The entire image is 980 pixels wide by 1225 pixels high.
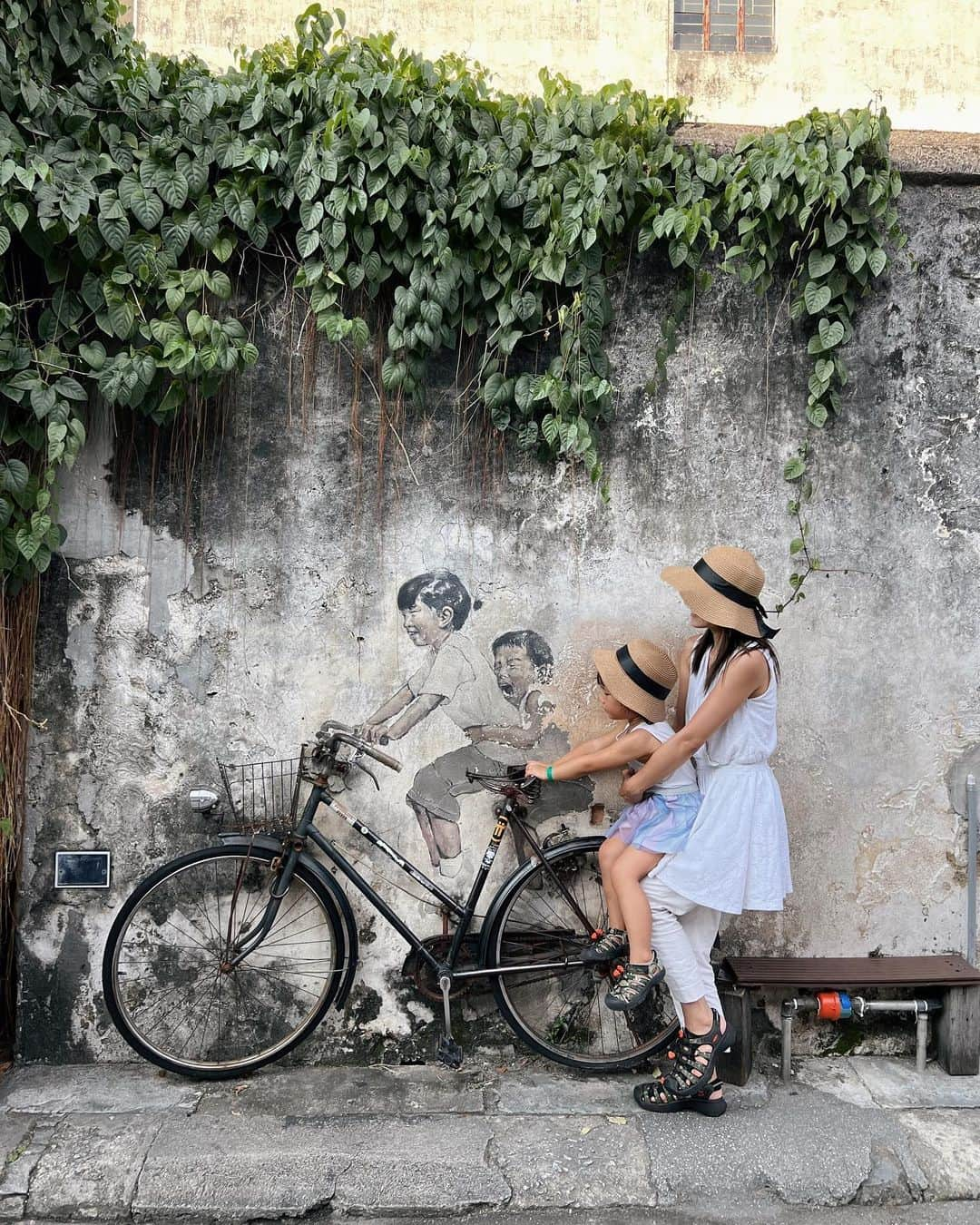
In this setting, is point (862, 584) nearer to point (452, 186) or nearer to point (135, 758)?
point (452, 186)

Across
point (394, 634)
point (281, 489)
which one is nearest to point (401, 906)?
point (394, 634)

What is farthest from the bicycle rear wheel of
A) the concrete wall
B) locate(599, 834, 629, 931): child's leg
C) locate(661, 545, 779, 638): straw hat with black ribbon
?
the concrete wall

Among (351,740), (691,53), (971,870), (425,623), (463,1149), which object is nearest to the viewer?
(463,1149)

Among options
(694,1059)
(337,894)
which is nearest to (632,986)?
(694,1059)

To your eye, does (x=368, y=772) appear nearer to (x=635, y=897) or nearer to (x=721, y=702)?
(x=635, y=897)

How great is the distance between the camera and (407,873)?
4215 mm

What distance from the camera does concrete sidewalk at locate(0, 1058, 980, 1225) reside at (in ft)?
11.2

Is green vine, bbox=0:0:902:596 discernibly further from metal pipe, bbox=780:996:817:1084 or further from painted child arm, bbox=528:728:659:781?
metal pipe, bbox=780:996:817:1084

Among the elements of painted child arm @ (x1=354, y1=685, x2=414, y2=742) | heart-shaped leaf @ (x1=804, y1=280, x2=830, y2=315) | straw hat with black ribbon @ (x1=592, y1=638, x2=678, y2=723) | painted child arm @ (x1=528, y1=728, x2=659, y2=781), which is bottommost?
painted child arm @ (x1=528, y1=728, x2=659, y2=781)

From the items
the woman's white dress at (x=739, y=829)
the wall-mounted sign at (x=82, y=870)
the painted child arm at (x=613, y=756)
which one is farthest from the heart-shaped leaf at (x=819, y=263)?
the wall-mounted sign at (x=82, y=870)

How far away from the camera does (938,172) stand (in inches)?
167

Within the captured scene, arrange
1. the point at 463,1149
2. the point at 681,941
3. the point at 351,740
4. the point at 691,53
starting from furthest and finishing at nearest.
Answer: the point at 691,53 → the point at 351,740 → the point at 681,941 → the point at 463,1149

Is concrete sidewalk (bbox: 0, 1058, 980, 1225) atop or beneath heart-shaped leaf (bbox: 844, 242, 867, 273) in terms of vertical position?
beneath

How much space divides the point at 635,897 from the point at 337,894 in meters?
1.18
